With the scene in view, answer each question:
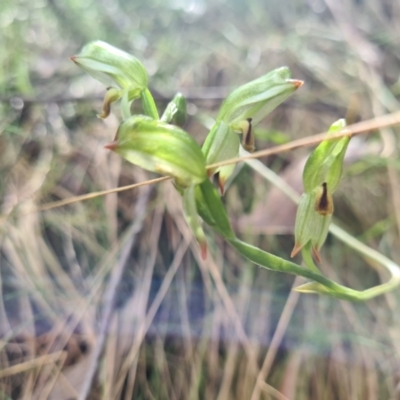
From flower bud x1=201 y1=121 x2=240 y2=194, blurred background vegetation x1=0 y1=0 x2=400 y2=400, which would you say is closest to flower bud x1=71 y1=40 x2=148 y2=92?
flower bud x1=201 y1=121 x2=240 y2=194

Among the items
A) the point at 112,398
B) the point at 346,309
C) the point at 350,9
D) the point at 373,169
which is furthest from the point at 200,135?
the point at 350,9

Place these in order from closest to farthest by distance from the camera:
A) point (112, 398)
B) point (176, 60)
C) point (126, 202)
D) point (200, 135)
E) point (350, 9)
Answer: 1. point (112, 398)
2. point (126, 202)
3. point (200, 135)
4. point (176, 60)
5. point (350, 9)

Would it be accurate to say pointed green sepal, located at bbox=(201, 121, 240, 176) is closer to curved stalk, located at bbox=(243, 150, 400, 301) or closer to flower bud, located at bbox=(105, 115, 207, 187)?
flower bud, located at bbox=(105, 115, 207, 187)

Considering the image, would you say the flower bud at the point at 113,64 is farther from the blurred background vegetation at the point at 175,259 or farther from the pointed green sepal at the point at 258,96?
the blurred background vegetation at the point at 175,259

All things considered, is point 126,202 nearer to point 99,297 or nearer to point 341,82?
point 99,297

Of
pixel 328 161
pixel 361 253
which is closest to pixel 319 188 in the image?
pixel 328 161

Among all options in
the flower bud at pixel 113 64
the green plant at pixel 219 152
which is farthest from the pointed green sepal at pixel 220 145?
the flower bud at pixel 113 64
